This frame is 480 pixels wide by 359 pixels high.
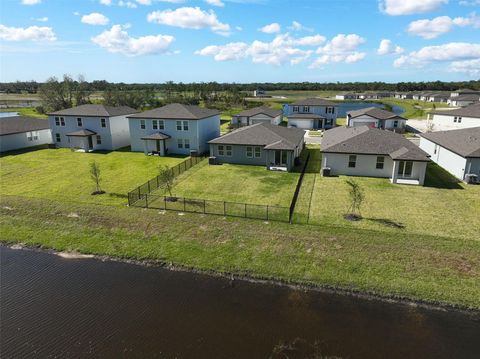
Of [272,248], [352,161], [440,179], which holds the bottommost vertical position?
[272,248]

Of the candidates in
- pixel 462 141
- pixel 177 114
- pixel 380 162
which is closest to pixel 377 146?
pixel 380 162

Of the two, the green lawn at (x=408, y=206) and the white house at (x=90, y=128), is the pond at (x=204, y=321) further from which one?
the white house at (x=90, y=128)

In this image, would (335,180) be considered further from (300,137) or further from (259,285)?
(259,285)

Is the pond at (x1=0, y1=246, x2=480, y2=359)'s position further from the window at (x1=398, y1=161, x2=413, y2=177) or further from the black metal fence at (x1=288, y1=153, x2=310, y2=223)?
the window at (x1=398, y1=161, x2=413, y2=177)

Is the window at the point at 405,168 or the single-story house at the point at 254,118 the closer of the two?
the window at the point at 405,168

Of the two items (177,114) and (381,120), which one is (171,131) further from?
(381,120)

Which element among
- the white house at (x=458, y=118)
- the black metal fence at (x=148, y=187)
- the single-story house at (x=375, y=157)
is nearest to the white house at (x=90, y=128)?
the black metal fence at (x=148, y=187)
